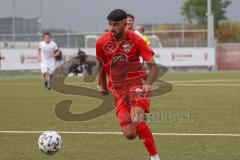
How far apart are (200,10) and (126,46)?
238 feet

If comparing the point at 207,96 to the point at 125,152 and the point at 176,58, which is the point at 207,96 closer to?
the point at 125,152

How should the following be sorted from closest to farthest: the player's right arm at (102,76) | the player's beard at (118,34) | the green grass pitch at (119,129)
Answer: the player's beard at (118,34) < the player's right arm at (102,76) < the green grass pitch at (119,129)

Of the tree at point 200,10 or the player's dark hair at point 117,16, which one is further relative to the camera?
the tree at point 200,10

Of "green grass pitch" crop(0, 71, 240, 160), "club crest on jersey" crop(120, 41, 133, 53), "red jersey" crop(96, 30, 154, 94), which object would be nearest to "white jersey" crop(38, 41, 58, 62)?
"green grass pitch" crop(0, 71, 240, 160)

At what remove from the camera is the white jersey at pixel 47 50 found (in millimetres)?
27609

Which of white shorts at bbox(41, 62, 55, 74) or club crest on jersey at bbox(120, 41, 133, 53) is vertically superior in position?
club crest on jersey at bbox(120, 41, 133, 53)

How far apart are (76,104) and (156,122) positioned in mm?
5165

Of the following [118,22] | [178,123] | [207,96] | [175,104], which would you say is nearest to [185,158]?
[118,22]

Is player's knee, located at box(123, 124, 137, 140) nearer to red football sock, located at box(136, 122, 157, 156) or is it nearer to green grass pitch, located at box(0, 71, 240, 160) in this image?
red football sock, located at box(136, 122, 157, 156)

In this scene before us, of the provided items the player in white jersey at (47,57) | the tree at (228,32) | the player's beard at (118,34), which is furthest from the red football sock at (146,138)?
the tree at (228,32)

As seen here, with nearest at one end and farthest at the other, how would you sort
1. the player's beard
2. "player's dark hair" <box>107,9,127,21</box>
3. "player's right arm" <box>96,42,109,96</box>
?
"player's dark hair" <box>107,9,127,21</box>, the player's beard, "player's right arm" <box>96,42,109,96</box>

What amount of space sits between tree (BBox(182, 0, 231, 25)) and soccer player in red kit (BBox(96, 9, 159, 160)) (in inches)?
2788

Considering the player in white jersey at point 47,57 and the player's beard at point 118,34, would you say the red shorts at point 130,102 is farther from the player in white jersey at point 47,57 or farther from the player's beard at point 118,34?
the player in white jersey at point 47,57

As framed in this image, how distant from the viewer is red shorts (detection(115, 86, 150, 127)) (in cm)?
874
